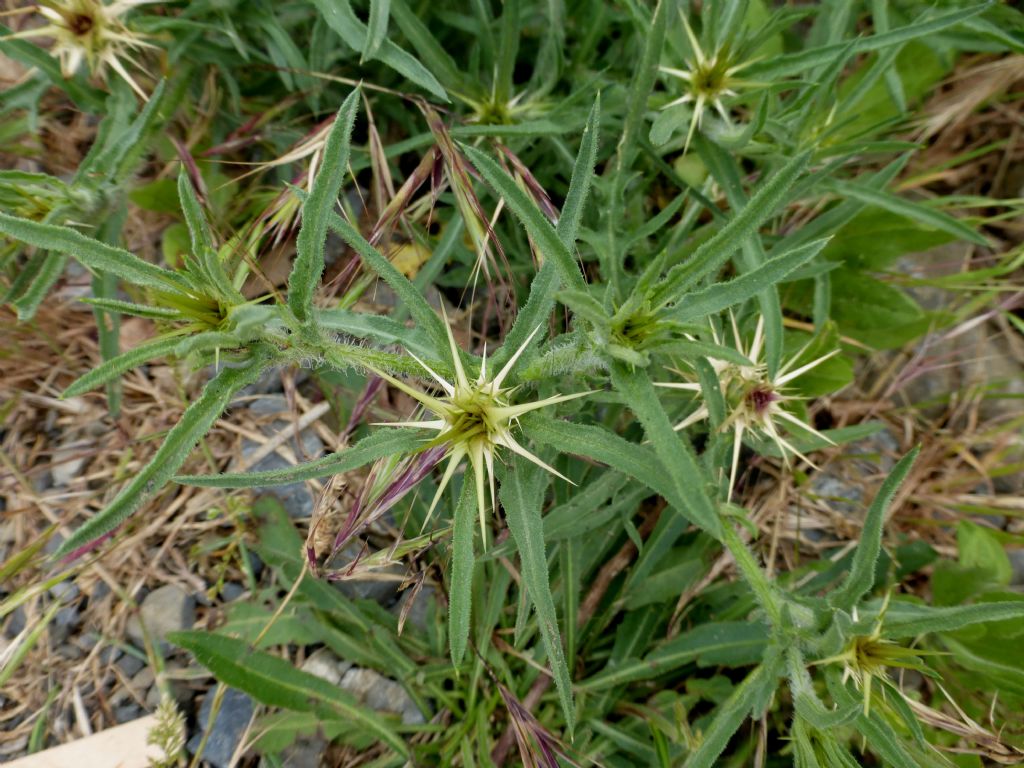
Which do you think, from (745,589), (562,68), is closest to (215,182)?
(562,68)

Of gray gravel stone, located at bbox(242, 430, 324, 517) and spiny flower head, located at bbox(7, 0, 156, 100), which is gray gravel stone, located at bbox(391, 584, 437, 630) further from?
spiny flower head, located at bbox(7, 0, 156, 100)

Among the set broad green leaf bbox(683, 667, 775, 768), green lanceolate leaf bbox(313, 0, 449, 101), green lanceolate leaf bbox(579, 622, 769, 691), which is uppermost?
green lanceolate leaf bbox(313, 0, 449, 101)

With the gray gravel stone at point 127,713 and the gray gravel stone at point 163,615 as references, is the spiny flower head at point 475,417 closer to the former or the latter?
the gray gravel stone at point 163,615

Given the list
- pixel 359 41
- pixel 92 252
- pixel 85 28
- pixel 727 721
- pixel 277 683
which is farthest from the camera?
pixel 277 683

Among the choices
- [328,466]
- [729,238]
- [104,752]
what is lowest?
[104,752]

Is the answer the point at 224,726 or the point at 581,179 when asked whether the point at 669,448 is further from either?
the point at 224,726

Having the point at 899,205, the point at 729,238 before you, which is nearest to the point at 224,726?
the point at 729,238

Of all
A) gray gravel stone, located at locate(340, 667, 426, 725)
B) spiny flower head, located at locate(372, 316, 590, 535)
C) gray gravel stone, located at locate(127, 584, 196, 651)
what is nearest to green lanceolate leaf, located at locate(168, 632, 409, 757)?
gray gravel stone, located at locate(340, 667, 426, 725)
